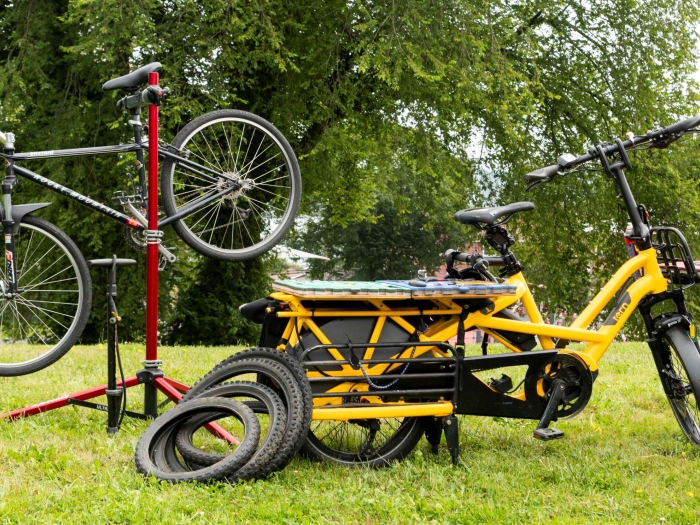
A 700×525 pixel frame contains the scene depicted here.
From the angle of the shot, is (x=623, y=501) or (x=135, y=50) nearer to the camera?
(x=623, y=501)

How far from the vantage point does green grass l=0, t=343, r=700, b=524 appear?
3029 millimetres

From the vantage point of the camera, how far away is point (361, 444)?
4.02 meters

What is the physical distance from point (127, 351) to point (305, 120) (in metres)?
6.44

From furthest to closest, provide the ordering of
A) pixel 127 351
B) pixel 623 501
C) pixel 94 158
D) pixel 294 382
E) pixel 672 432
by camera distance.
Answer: pixel 94 158, pixel 127 351, pixel 672 432, pixel 294 382, pixel 623 501

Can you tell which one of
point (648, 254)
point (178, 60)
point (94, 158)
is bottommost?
point (648, 254)

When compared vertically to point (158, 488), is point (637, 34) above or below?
above

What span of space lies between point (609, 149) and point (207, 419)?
246 cm

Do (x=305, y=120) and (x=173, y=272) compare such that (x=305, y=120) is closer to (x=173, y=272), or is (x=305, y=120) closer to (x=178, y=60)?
(x=178, y=60)

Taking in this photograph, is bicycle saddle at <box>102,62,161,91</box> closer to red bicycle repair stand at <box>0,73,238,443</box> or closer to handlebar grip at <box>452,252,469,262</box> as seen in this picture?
red bicycle repair stand at <box>0,73,238,443</box>

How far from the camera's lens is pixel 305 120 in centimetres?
1322

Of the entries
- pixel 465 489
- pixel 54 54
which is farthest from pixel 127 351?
pixel 54 54

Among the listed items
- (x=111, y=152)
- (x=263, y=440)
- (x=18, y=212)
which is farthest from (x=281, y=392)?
(x=18, y=212)

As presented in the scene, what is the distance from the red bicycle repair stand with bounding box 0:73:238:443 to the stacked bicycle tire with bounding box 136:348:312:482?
0.37 meters

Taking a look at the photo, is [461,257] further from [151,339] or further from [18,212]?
[18,212]
